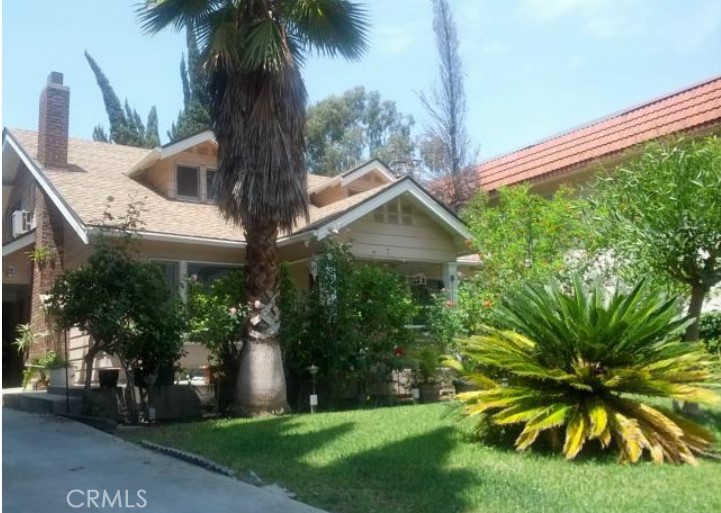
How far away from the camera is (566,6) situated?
11.8 metres

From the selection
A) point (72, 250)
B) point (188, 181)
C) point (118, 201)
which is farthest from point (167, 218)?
point (188, 181)

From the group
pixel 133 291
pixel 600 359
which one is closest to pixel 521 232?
pixel 600 359

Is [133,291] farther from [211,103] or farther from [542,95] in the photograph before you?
[542,95]

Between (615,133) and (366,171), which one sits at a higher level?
(366,171)

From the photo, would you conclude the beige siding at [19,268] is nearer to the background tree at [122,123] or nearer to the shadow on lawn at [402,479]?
the shadow on lawn at [402,479]

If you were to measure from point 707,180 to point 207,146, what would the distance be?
12292 millimetres

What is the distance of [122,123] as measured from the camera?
3841 cm

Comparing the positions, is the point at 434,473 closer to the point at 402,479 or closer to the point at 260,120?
the point at 402,479

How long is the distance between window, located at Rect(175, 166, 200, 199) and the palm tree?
573 cm

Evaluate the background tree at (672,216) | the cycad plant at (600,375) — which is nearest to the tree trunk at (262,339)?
the cycad plant at (600,375)

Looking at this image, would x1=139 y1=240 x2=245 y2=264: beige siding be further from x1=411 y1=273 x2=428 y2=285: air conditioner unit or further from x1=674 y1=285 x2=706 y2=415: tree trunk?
x1=674 y1=285 x2=706 y2=415: tree trunk

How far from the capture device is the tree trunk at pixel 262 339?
37.9ft

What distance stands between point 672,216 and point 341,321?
19.7 feet

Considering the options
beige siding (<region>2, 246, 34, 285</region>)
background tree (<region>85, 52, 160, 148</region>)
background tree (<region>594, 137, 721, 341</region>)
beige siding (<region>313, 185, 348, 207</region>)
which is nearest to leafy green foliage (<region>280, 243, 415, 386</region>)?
background tree (<region>594, 137, 721, 341</region>)
